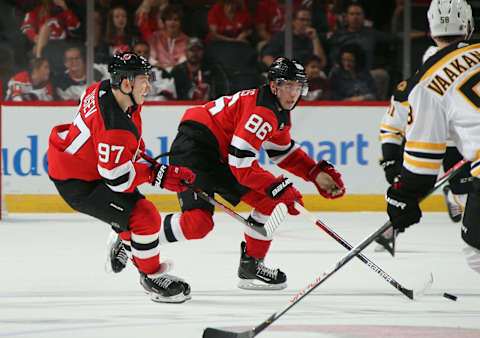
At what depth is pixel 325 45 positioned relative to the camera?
700 cm

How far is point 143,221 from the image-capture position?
332 centimetres

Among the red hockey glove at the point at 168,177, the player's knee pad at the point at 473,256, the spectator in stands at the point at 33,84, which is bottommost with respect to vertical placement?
the spectator in stands at the point at 33,84

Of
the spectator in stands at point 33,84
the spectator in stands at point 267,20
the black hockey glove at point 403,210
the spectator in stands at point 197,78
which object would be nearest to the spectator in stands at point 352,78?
the spectator in stands at point 267,20

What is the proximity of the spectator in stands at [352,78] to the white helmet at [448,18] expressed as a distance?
419 cm

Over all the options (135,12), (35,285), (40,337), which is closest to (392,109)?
(35,285)

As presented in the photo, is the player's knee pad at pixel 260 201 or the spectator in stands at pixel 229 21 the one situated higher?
the spectator in stands at pixel 229 21

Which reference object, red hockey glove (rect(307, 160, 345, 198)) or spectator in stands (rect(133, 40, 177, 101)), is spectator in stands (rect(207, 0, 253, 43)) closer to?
spectator in stands (rect(133, 40, 177, 101))

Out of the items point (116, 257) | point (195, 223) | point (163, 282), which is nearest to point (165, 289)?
point (163, 282)

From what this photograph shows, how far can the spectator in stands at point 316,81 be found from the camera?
6953 millimetres

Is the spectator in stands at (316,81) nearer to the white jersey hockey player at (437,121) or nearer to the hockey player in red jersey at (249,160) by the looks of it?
the hockey player in red jersey at (249,160)

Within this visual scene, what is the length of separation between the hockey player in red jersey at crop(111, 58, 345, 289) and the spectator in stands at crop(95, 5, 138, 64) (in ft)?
10.2

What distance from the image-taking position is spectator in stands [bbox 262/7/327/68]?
692 centimetres

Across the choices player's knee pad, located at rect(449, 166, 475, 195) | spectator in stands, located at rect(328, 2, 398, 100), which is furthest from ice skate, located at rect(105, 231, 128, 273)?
spectator in stands, located at rect(328, 2, 398, 100)

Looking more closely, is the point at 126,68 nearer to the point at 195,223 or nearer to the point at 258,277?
the point at 195,223
